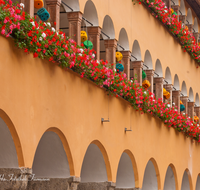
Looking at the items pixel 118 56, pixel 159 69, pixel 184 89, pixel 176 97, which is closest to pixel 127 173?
pixel 118 56

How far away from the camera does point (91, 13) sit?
413 inches

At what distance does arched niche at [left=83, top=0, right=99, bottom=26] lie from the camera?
34.1 feet

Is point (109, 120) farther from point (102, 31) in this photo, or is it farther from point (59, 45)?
point (59, 45)

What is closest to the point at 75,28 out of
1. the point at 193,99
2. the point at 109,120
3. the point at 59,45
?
the point at 59,45

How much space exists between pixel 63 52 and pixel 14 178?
2423 millimetres

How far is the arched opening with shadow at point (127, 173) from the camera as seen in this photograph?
12242 mm

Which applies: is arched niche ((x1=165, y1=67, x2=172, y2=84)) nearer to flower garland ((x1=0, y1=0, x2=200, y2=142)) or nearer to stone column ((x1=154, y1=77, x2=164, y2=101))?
stone column ((x1=154, y1=77, x2=164, y2=101))

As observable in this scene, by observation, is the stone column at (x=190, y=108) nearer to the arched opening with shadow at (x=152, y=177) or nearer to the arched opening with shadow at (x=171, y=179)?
the arched opening with shadow at (x=171, y=179)

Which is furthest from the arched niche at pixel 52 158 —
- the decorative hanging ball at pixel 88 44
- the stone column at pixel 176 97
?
the stone column at pixel 176 97

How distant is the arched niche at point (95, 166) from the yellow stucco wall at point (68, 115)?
76 millimetres

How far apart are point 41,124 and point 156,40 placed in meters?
8.27

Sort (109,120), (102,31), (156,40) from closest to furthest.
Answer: (109,120) → (102,31) → (156,40)

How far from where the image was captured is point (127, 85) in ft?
36.9

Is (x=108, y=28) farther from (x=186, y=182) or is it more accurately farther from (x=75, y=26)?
(x=186, y=182)
